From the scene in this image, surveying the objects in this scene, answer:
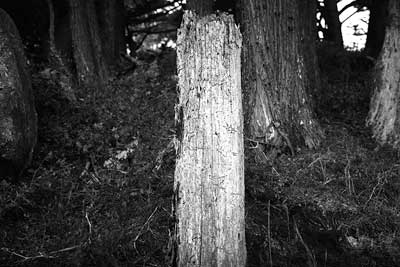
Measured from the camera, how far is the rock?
5.31m

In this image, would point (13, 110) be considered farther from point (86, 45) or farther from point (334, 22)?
point (334, 22)

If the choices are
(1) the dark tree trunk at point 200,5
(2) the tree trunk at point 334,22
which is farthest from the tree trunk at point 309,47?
(2) the tree trunk at point 334,22

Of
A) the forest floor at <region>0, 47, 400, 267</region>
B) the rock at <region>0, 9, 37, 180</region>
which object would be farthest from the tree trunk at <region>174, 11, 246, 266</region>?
the rock at <region>0, 9, 37, 180</region>

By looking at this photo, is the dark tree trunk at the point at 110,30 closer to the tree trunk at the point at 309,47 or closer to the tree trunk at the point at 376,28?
the tree trunk at the point at 309,47

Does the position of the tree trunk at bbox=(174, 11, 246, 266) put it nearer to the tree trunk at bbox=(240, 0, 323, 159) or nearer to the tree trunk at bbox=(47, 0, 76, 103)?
the tree trunk at bbox=(240, 0, 323, 159)

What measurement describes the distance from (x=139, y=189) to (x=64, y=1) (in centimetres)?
476

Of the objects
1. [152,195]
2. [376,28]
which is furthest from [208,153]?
[376,28]

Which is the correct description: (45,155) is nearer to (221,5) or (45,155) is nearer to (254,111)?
(254,111)

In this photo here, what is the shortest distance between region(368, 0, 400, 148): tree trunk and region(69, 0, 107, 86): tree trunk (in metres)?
4.73

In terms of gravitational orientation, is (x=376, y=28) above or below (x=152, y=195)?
above

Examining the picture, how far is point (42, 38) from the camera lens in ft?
27.9

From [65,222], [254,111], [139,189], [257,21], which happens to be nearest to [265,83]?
[254,111]

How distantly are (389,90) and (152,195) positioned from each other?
374 centimetres

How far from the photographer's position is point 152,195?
4938 millimetres
